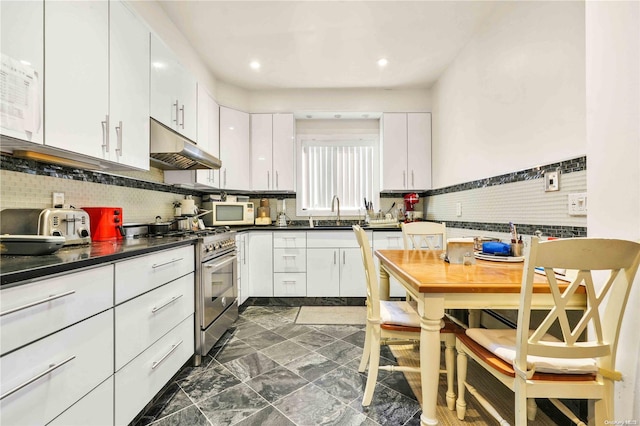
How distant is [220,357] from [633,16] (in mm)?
2866

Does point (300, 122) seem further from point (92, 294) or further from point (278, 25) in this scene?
point (92, 294)

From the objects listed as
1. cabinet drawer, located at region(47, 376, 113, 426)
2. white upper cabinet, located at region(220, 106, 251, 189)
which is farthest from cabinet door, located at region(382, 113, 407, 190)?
cabinet drawer, located at region(47, 376, 113, 426)

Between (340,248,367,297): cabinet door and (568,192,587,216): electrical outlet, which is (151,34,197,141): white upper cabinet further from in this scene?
(568,192,587,216): electrical outlet

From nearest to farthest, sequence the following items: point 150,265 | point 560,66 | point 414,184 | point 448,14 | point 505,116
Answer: point 150,265
point 560,66
point 505,116
point 448,14
point 414,184

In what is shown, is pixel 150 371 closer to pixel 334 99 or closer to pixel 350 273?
pixel 350 273

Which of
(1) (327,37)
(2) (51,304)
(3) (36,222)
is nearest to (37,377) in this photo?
(2) (51,304)

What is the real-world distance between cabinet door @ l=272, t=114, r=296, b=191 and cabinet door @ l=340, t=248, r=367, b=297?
3.69ft

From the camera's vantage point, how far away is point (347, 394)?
1.70 meters

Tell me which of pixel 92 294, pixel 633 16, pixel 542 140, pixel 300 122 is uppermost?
pixel 300 122

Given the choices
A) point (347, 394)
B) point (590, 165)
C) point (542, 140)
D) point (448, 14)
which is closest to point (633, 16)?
point (590, 165)

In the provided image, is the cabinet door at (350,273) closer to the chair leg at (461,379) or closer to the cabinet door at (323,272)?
the cabinet door at (323,272)

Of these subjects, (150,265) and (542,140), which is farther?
(542,140)

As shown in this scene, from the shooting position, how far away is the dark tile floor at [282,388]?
59.3 inches

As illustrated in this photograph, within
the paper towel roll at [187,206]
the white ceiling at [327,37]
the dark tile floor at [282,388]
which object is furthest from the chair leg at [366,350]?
the white ceiling at [327,37]
